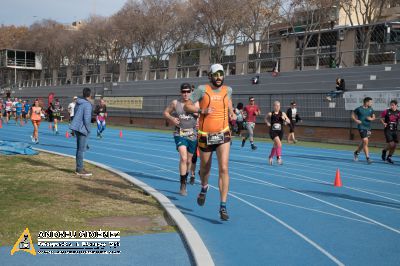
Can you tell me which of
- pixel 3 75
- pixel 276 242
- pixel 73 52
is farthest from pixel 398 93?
pixel 3 75

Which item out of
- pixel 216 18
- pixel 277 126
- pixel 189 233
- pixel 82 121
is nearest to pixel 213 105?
pixel 189 233

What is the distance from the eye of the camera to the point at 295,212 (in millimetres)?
8359

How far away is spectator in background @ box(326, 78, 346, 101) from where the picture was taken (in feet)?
87.4

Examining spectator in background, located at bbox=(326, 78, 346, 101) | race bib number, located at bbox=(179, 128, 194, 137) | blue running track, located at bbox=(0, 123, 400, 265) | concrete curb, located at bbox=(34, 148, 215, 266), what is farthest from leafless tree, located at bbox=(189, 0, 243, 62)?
concrete curb, located at bbox=(34, 148, 215, 266)

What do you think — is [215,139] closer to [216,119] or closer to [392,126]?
[216,119]

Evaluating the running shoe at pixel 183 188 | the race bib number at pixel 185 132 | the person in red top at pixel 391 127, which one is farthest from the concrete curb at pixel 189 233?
the person in red top at pixel 391 127

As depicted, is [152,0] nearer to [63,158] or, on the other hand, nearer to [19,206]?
[63,158]

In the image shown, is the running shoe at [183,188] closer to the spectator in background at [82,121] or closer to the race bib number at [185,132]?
the race bib number at [185,132]

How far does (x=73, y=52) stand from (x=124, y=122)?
2600cm

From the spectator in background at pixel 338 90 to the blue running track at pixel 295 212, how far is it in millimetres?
11015

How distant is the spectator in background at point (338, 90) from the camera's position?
26636 millimetres

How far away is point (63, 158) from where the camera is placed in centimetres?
1523

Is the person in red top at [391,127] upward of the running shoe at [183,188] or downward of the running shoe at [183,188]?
upward

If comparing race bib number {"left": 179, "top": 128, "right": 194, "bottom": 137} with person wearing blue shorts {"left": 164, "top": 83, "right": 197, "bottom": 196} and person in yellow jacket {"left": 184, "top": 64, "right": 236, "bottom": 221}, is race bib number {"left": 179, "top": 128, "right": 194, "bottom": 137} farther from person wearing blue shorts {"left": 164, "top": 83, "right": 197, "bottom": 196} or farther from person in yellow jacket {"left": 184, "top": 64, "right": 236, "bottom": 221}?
person in yellow jacket {"left": 184, "top": 64, "right": 236, "bottom": 221}
